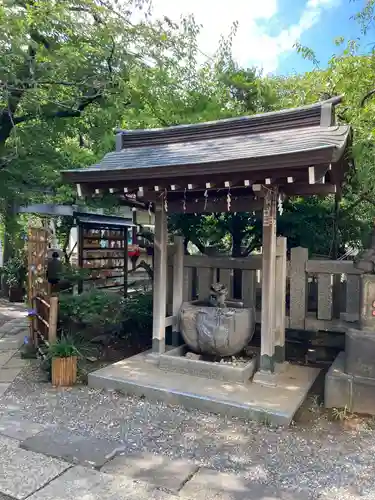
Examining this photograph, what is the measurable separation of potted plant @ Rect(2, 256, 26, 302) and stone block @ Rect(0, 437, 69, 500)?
8.80 m

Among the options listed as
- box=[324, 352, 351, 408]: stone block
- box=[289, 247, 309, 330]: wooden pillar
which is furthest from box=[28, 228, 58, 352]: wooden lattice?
box=[324, 352, 351, 408]: stone block

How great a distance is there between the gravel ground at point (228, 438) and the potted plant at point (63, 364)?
0.23 m

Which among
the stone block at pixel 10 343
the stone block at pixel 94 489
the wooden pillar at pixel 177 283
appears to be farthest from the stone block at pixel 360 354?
the stone block at pixel 10 343

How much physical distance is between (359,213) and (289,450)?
5.37 m

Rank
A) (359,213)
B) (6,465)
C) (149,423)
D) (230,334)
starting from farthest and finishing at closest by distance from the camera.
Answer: (359,213)
(230,334)
(149,423)
(6,465)

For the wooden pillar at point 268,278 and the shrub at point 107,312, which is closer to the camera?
the wooden pillar at point 268,278

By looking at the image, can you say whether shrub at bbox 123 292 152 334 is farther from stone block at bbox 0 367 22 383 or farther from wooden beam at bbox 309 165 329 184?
wooden beam at bbox 309 165 329 184

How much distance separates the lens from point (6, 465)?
324 cm

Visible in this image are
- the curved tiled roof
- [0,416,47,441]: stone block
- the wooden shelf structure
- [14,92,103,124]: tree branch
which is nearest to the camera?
[0,416,47,441]: stone block

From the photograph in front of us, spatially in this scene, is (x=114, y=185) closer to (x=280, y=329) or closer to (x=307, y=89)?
(x=280, y=329)

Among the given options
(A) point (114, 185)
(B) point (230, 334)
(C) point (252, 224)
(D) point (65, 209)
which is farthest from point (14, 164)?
(B) point (230, 334)

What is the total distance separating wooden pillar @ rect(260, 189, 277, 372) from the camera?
4.98m

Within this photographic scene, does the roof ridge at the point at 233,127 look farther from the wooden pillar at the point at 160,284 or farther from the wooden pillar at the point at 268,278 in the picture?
the wooden pillar at the point at 160,284

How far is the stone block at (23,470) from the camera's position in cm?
293
